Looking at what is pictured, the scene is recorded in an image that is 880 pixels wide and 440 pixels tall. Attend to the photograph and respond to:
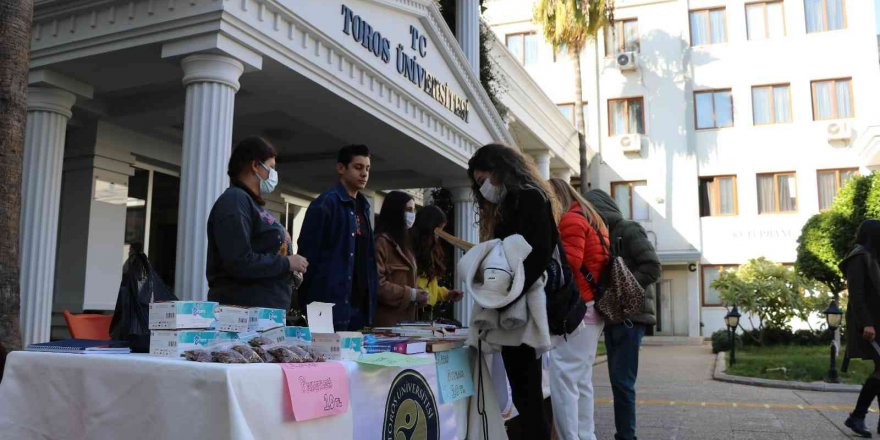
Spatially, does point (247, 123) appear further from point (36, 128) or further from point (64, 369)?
point (64, 369)

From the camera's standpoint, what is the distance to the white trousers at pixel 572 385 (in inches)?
147

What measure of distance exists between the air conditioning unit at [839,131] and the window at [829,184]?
1.11 meters

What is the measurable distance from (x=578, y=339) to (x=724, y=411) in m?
4.51

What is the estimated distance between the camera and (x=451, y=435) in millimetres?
3303

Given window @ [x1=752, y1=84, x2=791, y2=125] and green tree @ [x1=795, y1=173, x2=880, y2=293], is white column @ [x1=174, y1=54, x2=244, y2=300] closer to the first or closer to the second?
green tree @ [x1=795, y1=173, x2=880, y2=293]

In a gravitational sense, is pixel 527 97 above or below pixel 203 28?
above

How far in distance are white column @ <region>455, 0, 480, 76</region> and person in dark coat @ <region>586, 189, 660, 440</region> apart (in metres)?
6.70

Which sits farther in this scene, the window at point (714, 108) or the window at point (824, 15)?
the window at point (714, 108)

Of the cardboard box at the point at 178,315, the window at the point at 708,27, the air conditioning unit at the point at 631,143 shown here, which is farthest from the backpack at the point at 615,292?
the window at the point at 708,27

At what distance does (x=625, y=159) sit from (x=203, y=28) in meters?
22.0

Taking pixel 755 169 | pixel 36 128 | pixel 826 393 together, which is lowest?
pixel 826 393

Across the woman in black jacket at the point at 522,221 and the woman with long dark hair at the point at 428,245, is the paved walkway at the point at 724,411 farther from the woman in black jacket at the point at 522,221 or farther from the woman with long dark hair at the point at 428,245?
the woman in black jacket at the point at 522,221

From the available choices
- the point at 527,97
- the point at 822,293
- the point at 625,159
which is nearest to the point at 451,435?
the point at 527,97

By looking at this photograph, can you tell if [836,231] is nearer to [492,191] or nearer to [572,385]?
[572,385]
